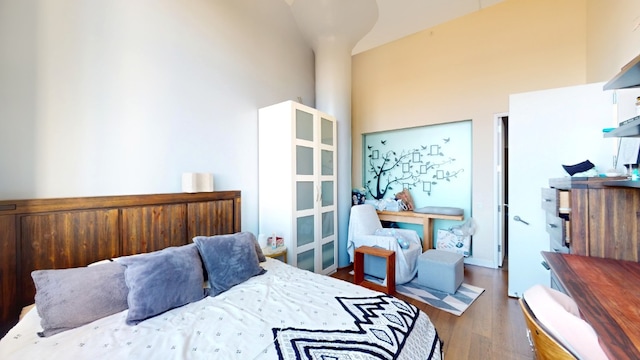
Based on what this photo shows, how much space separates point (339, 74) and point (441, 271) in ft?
9.99

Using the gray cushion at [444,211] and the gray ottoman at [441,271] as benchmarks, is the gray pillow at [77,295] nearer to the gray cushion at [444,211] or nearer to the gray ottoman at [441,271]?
the gray ottoman at [441,271]

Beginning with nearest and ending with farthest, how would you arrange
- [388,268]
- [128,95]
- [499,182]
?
[128,95] < [388,268] < [499,182]

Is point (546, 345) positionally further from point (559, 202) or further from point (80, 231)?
point (80, 231)

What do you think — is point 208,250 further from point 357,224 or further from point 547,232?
point 547,232

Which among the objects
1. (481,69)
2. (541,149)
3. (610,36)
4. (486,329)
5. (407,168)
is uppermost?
(481,69)

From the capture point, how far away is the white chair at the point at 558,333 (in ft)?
2.49

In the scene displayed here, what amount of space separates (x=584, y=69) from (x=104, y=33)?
5055 mm

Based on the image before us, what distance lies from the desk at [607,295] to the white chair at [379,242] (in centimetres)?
158

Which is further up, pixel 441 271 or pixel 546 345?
pixel 546 345

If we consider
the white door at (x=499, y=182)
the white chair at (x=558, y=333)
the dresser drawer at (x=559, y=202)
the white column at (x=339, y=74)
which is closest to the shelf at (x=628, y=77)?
the dresser drawer at (x=559, y=202)

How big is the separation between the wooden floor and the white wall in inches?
89.4

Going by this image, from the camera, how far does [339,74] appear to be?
378 cm

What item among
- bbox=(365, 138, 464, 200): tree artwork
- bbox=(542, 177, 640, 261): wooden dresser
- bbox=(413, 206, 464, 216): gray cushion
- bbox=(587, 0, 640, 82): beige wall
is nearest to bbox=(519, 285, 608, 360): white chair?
bbox=(542, 177, 640, 261): wooden dresser

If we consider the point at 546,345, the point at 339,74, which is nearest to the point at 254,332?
the point at 546,345
